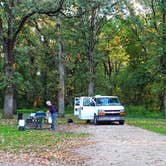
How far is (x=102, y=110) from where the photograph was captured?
104ft

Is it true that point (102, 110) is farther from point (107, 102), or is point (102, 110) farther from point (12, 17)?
point (12, 17)

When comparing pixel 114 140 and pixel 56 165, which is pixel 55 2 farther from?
pixel 56 165

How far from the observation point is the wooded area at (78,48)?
33.2 m

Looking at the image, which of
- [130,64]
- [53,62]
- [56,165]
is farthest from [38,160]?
[130,64]

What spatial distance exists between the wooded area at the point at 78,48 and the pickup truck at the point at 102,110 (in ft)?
18.2

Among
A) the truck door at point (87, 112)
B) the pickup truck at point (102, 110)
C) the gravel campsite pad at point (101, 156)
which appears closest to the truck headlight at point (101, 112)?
the pickup truck at point (102, 110)

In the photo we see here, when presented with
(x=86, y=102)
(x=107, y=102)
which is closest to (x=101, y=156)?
(x=107, y=102)

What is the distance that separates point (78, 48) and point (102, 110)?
18.0 metres

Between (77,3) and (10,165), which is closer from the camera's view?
(10,165)

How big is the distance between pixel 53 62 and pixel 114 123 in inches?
834

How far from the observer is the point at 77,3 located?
29828mm

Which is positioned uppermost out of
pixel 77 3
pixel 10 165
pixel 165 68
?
pixel 77 3

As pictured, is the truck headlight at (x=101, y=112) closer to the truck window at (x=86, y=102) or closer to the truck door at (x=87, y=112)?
the truck door at (x=87, y=112)

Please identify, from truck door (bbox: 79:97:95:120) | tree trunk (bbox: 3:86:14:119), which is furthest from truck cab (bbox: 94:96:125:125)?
tree trunk (bbox: 3:86:14:119)
